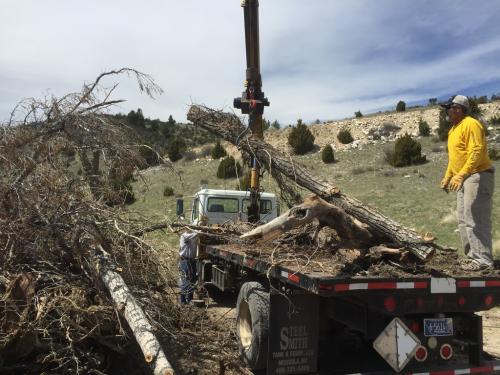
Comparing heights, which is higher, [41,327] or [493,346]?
[41,327]

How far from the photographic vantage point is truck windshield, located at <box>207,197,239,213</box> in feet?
34.3

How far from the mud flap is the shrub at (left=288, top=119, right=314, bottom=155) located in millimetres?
32689

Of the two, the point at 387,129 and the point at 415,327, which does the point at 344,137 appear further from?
the point at 415,327

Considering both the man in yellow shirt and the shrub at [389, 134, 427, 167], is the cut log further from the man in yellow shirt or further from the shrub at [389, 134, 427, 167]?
the shrub at [389, 134, 427, 167]

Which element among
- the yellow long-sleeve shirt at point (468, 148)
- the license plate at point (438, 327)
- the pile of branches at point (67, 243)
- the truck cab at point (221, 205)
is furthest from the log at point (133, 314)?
the truck cab at point (221, 205)

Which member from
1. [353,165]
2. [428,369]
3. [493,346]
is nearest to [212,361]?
[428,369]

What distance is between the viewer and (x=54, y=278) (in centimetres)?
479

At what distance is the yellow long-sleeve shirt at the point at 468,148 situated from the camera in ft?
16.3

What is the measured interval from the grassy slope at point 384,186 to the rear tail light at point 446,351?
3.75 metres

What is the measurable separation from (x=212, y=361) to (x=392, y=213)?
44.5 feet

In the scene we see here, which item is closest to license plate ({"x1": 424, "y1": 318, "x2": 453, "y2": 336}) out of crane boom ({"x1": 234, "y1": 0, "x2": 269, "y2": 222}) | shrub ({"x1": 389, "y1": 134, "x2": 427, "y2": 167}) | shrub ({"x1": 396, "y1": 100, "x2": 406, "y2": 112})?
crane boom ({"x1": 234, "y1": 0, "x2": 269, "y2": 222})

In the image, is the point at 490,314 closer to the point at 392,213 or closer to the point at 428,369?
the point at 428,369

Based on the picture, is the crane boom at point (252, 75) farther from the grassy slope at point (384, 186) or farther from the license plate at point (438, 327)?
the license plate at point (438, 327)

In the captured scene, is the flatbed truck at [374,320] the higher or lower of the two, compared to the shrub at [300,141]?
lower
